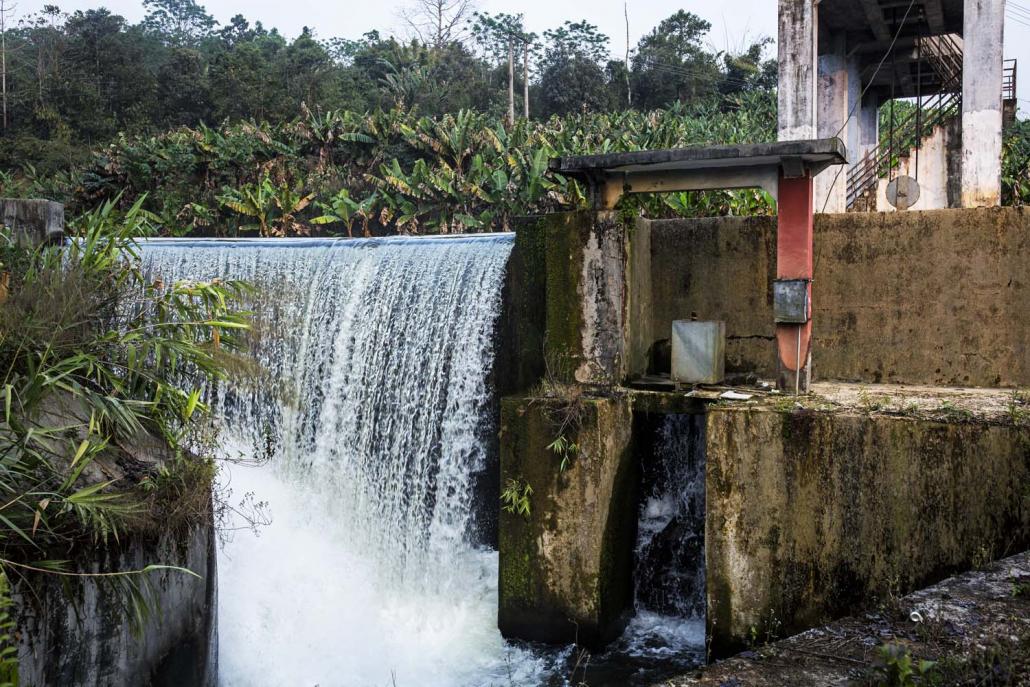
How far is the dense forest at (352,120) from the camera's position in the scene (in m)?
18.4

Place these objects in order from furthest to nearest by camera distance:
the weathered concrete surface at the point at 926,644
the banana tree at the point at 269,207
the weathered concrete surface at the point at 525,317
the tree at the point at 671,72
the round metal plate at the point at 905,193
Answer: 1. the tree at the point at 671,72
2. the banana tree at the point at 269,207
3. the round metal plate at the point at 905,193
4. the weathered concrete surface at the point at 525,317
5. the weathered concrete surface at the point at 926,644

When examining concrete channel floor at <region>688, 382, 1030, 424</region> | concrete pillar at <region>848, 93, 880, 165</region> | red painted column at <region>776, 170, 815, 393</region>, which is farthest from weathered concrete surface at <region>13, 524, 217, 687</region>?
concrete pillar at <region>848, 93, 880, 165</region>

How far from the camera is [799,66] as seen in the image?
9.99m

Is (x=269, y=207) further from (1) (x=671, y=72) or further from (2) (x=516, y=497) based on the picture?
(1) (x=671, y=72)

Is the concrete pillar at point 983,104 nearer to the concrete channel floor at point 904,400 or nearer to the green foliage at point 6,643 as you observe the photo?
the concrete channel floor at point 904,400

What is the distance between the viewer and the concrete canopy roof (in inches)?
278

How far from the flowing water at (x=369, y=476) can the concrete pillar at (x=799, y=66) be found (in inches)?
145

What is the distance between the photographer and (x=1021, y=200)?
10711 mm

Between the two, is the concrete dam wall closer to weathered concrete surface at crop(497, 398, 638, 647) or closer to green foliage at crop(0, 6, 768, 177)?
weathered concrete surface at crop(497, 398, 638, 647)

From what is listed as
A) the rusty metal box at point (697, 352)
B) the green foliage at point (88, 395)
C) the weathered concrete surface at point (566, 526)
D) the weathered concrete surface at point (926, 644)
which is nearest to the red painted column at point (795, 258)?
the rusty metal box at point (697, 352)

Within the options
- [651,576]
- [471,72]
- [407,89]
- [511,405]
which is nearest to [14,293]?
[511,405]

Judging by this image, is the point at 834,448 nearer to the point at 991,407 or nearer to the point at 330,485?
the point at 991,407

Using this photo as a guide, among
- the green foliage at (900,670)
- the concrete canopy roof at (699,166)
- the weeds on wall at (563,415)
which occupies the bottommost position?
the green foliage at (900,670)

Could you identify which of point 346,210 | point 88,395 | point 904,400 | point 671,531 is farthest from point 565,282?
point 346,210
